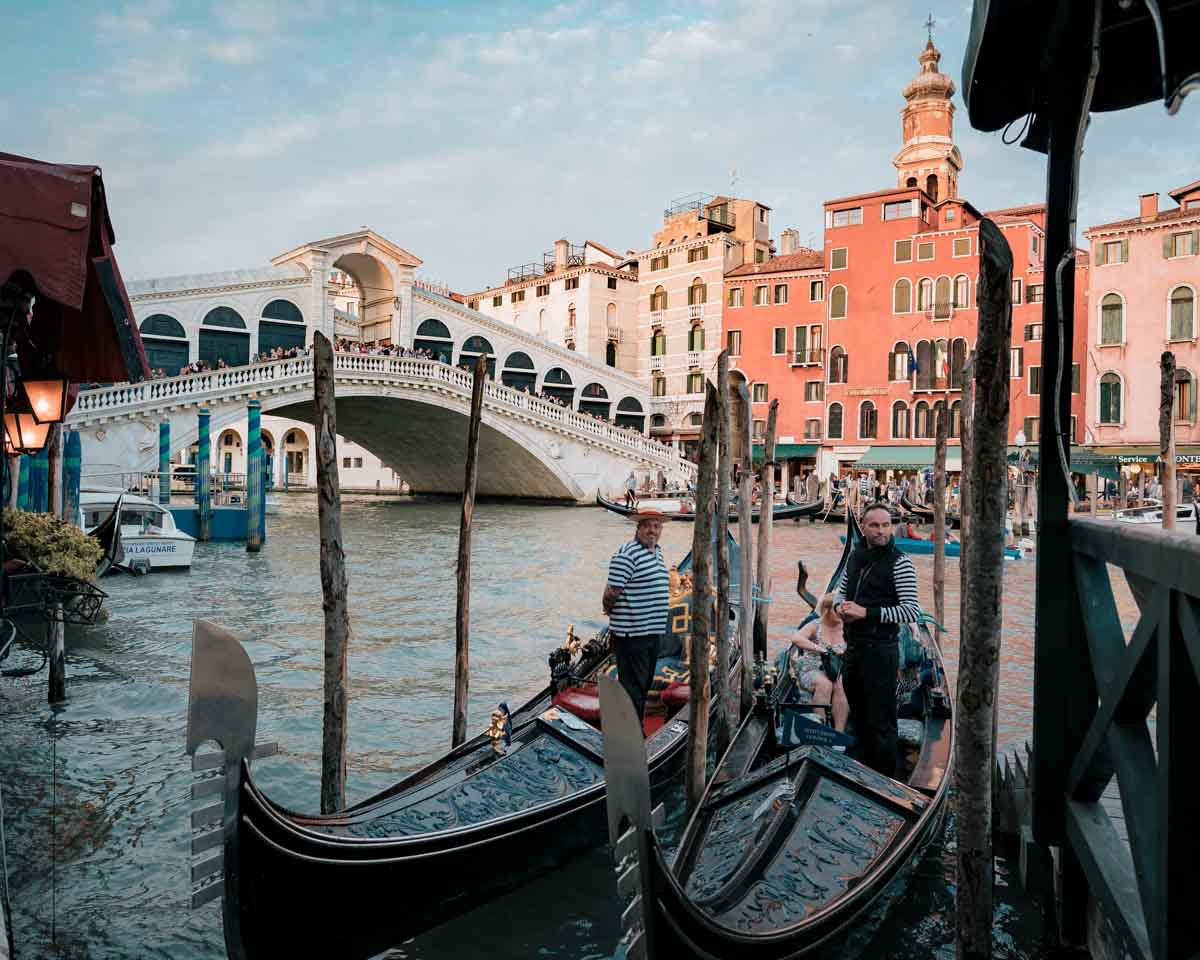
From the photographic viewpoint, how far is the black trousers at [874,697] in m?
3.22

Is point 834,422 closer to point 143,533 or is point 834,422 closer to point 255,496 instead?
point 255,496

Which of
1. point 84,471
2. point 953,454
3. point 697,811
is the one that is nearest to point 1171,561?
point 697,811

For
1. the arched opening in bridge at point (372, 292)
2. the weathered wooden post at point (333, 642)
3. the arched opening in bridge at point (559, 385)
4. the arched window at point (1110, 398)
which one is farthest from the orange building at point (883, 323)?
the weathered wooden post at point (333, 642)

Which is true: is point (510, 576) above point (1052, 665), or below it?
below

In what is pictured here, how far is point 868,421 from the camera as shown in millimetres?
21781

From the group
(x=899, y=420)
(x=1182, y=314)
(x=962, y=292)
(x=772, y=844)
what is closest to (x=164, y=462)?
(x=1182, y=314)

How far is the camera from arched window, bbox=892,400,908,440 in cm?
2116

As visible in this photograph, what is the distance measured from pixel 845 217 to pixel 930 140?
4.71 meters

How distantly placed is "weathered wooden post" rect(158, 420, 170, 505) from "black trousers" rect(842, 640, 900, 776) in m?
Result: 12.3

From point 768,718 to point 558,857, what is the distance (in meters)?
1.00

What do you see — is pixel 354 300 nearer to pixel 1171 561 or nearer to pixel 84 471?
pixel 84 471

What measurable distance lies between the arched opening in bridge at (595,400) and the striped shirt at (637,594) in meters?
22.2

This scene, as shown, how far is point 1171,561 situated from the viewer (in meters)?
1.13

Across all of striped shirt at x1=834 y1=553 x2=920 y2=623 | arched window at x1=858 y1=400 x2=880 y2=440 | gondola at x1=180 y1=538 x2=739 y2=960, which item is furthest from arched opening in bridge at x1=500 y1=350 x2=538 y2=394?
striped shirt at x1=834 y1=553 x2=920 y2=623
